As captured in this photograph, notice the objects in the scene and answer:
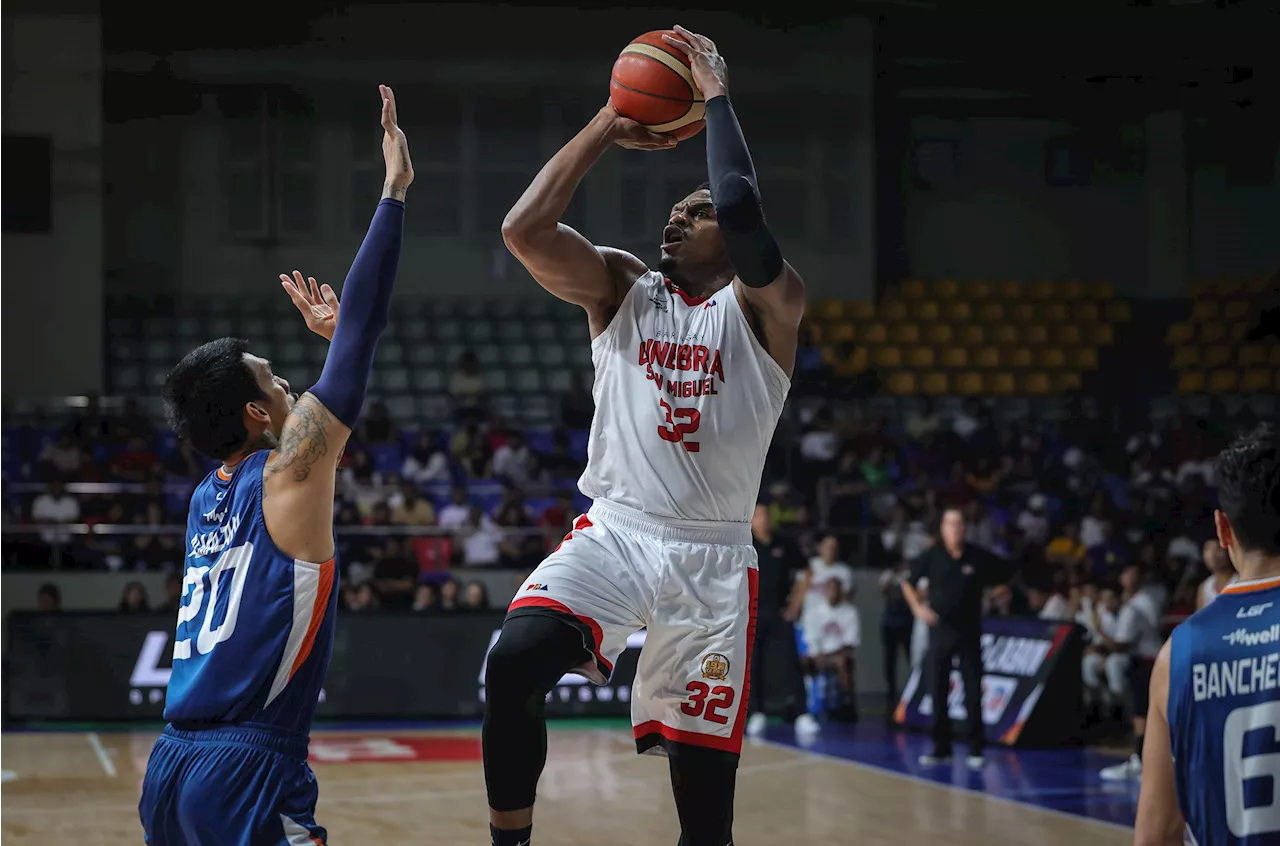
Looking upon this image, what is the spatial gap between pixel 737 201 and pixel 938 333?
17.1 meters

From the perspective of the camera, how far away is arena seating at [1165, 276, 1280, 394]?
20.8 meters

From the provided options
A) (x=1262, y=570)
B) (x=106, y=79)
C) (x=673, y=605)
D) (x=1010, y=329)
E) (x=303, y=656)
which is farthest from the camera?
(x=1010, y=329)

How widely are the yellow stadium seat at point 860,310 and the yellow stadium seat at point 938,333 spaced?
82cm

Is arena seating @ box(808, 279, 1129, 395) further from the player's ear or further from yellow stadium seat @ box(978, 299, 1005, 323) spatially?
the player's ear

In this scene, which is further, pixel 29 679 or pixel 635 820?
pixel 29 679

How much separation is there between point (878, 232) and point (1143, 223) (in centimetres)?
390

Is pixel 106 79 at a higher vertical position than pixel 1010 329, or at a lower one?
higher

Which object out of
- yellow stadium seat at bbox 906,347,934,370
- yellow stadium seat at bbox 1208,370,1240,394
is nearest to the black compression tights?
yellow stadium seat at bbox 906,347,934,370

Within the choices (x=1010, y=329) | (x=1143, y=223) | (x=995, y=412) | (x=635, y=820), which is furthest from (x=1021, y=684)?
(x=1143, y=223)

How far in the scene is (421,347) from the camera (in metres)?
19.6

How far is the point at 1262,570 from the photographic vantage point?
277 centimetres

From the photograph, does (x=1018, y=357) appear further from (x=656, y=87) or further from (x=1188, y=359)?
(x=656, y=87)

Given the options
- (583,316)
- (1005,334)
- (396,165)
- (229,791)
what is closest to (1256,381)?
(1005,334)

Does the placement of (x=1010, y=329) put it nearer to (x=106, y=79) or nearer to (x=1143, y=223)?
(x=1143, y=223)
